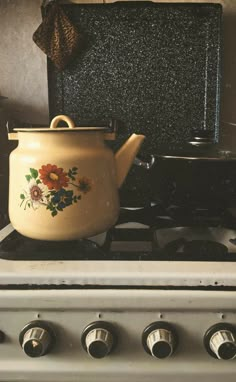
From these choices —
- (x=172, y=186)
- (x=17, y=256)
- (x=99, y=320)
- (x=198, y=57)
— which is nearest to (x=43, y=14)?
(x=198, y=57)

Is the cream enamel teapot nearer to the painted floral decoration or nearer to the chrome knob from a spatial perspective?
the painted floral decoration

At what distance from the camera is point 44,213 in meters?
0.64

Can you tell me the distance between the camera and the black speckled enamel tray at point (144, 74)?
3.36 feet

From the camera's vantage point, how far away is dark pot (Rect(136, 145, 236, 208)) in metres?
0.76

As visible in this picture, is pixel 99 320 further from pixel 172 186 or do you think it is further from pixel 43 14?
pixel 43 14

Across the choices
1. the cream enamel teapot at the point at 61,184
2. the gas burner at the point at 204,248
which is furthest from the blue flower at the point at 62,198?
the gas burner at the point at 204,248

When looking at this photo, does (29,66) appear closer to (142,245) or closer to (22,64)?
(22,64)

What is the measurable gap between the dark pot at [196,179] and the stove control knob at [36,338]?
384mm

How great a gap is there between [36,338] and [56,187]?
9.0 inches

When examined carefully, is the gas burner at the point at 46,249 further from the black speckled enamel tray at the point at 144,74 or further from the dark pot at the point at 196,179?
the black speckled enamel tray at the point at 144,74

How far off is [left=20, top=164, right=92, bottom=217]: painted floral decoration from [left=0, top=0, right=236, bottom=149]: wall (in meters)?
0.53

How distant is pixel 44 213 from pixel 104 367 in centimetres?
25

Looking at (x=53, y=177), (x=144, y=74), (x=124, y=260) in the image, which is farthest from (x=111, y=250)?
(x=144, y=74)

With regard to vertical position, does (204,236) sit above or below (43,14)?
below
